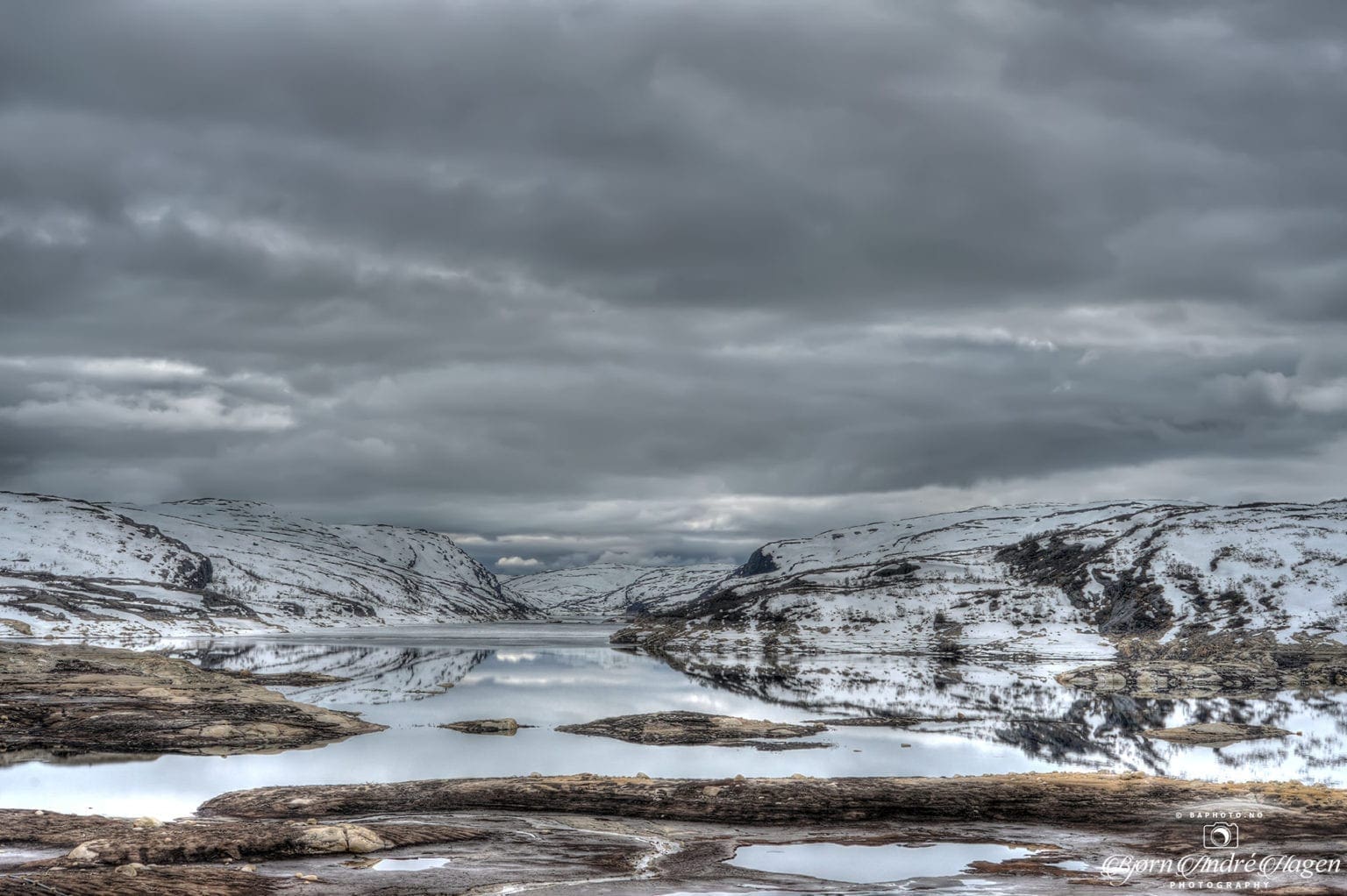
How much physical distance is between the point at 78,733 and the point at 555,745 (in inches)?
1183

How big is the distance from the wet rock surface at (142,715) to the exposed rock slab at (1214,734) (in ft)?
192

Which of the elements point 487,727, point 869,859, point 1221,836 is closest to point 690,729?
point 487,727

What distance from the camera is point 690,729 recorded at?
76.0 m

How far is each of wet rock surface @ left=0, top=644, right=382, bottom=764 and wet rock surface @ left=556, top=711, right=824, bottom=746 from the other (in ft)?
55.7

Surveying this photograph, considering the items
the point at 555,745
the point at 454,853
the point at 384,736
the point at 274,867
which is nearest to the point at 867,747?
the point at 555,745

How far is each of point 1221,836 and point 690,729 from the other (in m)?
43.3

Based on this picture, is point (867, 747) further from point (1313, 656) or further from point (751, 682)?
point (1313, 656)

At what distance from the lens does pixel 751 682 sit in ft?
420

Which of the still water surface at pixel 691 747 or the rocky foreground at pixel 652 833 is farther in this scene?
the still water surface at pixel 691 747

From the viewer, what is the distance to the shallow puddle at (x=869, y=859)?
107ft

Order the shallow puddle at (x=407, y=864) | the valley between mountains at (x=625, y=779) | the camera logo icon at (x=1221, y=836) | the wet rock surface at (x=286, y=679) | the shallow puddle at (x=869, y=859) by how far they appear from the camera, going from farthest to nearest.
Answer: the wet rock surface at (x=286, y=679) → the camera logo icon at (x=1221, y=836) → the shallow puddle at (x=869, y=859) → the valley between mountains at (x=625, y=779) → the shallow puddle at (x=407, y=864)

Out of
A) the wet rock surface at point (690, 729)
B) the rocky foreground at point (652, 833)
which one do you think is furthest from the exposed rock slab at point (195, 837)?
the wet rock surface at point (690, 729)

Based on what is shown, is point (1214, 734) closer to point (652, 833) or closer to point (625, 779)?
point (625, 779)

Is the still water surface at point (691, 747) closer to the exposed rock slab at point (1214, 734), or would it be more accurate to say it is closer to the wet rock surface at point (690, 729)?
the exposed rock slab at point (1214, 734)
